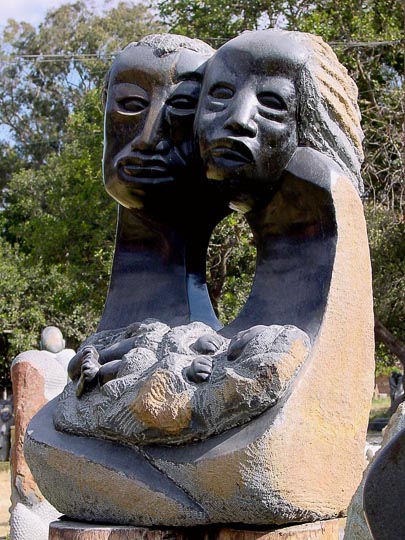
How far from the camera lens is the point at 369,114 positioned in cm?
1210

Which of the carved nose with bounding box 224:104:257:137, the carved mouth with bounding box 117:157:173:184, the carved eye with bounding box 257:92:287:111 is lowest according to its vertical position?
the carved mouth with bounding box 117:157:173:184

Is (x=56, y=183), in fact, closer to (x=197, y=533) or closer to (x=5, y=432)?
(x=5, y=432)

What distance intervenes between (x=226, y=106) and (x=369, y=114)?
9.31 meters

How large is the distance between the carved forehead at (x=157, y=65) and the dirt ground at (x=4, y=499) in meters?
5.35

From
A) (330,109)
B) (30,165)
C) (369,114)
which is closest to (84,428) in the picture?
(330,109)

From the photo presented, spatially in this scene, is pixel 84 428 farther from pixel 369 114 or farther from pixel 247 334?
pixel 369 114

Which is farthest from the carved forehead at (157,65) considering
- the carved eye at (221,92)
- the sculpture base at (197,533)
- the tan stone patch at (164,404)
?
the sculpture base at (197,533)

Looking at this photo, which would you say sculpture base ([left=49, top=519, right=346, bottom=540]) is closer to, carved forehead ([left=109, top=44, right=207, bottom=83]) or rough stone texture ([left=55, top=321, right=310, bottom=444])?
rough stone texture ([left=55, top=321, right=310, bottom=444])

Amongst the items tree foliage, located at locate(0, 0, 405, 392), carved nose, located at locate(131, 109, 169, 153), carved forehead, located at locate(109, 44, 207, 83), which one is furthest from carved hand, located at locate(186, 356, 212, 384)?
tree foliage, located at locate(0, 0, 405, 392)

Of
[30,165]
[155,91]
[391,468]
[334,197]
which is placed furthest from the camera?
[30,165]

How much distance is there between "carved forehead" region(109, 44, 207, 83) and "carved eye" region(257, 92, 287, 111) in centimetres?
39

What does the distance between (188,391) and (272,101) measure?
3.41 feet

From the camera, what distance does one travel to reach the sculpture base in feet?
9.31

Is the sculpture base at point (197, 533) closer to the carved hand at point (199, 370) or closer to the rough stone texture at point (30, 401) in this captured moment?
the carved hand at point (199, 370)
